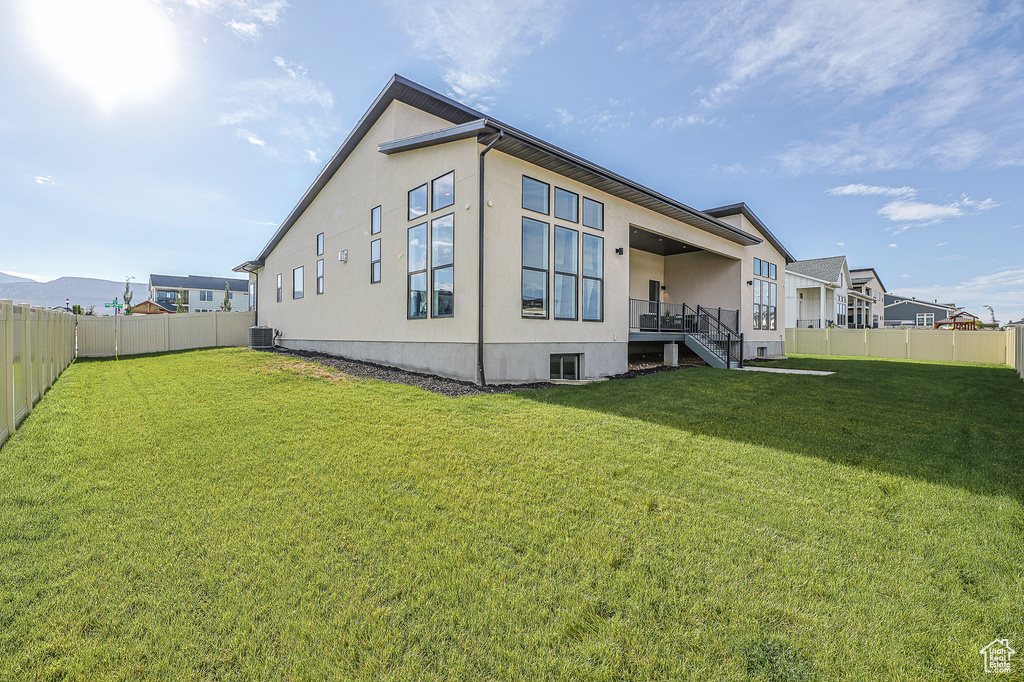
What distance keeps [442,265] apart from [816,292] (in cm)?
3395

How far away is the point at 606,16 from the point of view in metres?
9.44

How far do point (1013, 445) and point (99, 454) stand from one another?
1102 centimetres

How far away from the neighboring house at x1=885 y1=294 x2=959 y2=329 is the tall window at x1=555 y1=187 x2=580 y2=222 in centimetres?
5485

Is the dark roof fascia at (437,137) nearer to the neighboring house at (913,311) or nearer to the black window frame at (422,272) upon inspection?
the black window frame at (422,272)

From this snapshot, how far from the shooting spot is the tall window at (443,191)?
29.7 feet

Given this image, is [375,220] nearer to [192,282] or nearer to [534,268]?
[534,268]

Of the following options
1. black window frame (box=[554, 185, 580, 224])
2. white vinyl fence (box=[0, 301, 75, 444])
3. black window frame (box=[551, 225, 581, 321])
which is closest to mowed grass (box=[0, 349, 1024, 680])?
white vinyl fence (box=[0, 301, 75, 444])

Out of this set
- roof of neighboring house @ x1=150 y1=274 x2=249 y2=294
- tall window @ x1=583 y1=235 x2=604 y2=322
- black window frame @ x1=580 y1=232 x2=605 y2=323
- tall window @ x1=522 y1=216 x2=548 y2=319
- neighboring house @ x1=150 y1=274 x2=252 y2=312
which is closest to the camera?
tall window @ x1=522 y1=216 x2=548 y2=319

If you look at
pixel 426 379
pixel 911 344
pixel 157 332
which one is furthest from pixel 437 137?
pixel 911 344

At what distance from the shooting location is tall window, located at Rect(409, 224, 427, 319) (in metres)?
9.77

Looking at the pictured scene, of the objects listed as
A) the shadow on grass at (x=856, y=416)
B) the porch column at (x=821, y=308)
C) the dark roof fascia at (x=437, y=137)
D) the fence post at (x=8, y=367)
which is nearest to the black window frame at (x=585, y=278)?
the shadow on grass at (x=856, y=416)

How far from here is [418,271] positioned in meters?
9.95

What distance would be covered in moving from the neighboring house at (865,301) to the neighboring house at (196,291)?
219ft

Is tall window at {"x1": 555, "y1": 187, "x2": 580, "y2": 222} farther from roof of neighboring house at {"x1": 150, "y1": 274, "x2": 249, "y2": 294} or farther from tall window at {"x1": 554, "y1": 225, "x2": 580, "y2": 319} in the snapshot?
roof of neighboring house at {"x1": 150, "y1": 274, "x2": 249, "y2": 294}
